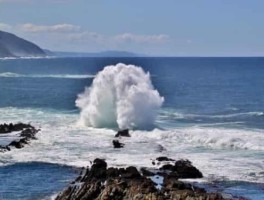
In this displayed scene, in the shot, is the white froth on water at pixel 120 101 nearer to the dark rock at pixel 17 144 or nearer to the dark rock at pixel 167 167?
the dark rock at pixel 17 144

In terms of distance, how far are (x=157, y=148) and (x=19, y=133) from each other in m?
15.4

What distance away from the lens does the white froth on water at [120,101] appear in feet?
225

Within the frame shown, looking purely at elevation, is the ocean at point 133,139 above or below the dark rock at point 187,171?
below

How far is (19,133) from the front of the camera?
2472 inches

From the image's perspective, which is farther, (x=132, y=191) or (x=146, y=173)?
(x=146, y=173)

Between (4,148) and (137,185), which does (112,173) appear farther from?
(4,148)

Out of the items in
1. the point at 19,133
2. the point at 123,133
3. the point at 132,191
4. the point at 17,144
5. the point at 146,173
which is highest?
the point at 132,191

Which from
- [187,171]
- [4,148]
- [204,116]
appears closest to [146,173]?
[187,171]

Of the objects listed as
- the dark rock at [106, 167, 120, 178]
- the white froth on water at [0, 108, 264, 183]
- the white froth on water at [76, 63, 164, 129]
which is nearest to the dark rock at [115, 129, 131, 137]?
the white froth on water at [0, 108, 264, 183]

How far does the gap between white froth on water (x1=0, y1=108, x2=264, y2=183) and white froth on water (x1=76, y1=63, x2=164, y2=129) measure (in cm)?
251

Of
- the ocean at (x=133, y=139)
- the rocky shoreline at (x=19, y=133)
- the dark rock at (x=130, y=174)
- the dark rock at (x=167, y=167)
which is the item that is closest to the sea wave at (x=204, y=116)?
the ocean at (x=133, y=139)

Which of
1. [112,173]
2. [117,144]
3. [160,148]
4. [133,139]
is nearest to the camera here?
[112,173]

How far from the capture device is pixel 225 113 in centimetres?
8688

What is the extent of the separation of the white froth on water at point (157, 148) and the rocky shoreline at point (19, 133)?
2.42 ft
